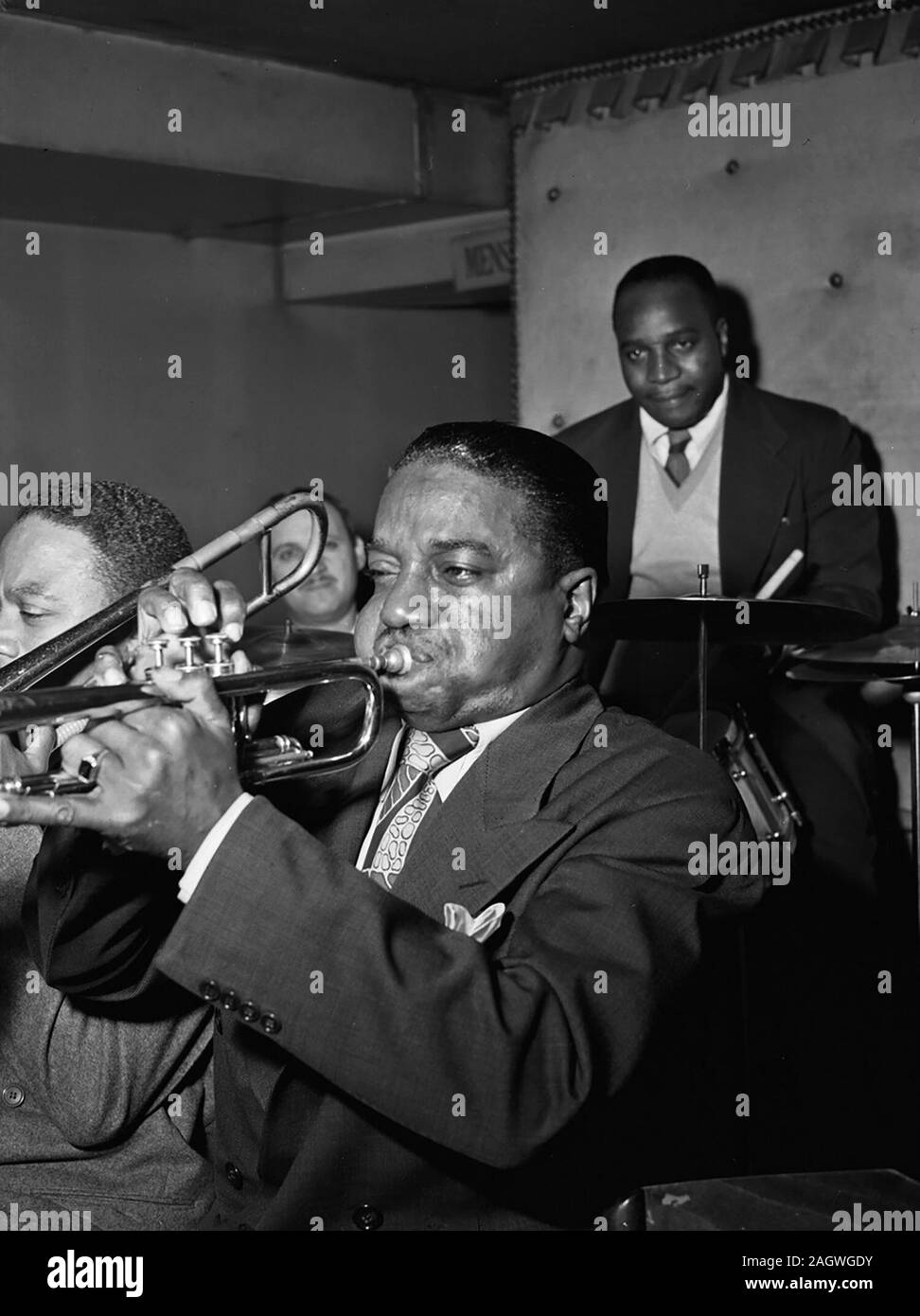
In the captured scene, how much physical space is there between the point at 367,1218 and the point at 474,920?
340 millimetres

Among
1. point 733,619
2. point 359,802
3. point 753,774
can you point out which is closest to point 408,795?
point 359,802

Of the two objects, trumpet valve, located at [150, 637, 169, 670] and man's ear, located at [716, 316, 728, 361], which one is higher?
man's ear, located at [716, 316, 728, 361]

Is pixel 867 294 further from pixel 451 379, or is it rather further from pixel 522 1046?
pixel 522 1046

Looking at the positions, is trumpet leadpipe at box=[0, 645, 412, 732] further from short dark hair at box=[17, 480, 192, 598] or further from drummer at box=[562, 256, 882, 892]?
drummer at box=[562, 256, 882, 892]

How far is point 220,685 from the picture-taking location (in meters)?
1.65

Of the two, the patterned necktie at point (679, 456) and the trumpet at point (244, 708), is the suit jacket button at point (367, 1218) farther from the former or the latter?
the patterned necktie at point (679, 456)

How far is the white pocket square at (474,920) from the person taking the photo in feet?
5.92

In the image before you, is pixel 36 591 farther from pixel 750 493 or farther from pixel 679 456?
pixel 679 456

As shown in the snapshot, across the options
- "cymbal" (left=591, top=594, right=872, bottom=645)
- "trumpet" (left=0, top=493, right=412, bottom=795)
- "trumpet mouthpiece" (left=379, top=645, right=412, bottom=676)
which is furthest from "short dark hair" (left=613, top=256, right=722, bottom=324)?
"trumpet mouthpiece" (left=379, top=645, right=412, bottom=676)

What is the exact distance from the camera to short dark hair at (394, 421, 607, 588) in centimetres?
203

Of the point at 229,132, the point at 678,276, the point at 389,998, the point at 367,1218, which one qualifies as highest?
the point at 229,132

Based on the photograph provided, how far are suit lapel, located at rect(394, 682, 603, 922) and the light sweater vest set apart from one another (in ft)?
9.06

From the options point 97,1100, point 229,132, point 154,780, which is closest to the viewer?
point 154,780
